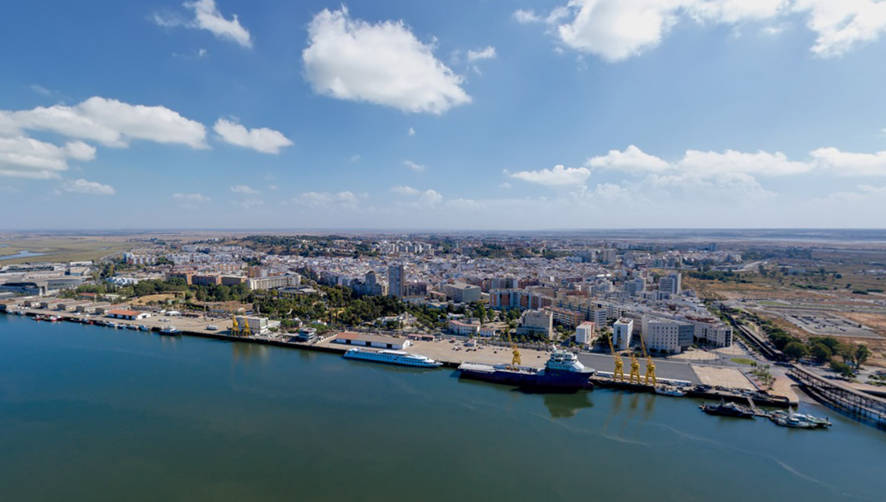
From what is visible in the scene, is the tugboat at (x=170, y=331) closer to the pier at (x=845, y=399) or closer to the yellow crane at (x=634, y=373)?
the yellow crane at (x=634, y=373)

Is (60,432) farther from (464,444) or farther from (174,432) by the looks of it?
(464,444)

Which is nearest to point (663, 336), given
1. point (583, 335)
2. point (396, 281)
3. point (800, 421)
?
point (583, 335)

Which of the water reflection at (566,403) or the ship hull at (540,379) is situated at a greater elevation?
the ship hull at (540,379)

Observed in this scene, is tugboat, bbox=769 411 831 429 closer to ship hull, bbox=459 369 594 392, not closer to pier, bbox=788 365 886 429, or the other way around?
pier, bbox=788 365 886 429

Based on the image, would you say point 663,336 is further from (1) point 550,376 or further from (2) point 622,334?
(1) point 550,376

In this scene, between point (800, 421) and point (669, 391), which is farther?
point (669, 391)

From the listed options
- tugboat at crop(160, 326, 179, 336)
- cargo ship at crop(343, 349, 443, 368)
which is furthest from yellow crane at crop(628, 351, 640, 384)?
tugboat at crop(160, 326, 179, 336)

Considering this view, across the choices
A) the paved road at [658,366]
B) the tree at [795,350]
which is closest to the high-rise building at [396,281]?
the paved road at [658,366]
